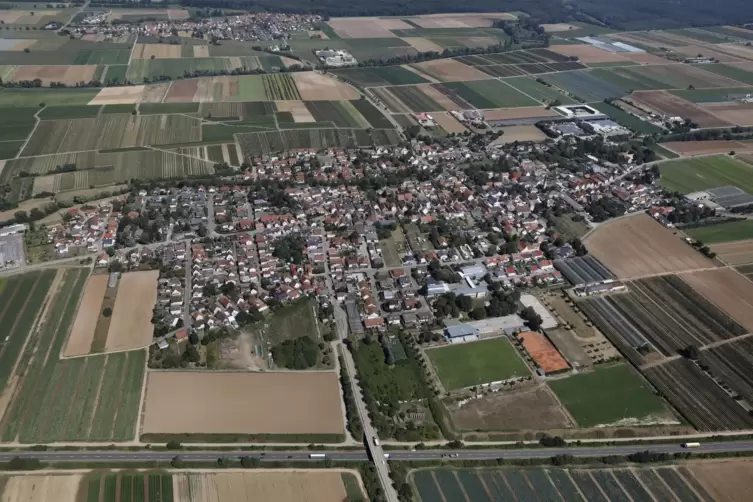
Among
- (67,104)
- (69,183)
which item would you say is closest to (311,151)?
(69,183)

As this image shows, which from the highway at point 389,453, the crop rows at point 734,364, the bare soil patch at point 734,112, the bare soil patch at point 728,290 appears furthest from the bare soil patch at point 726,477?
the bare soil patch at point 734,112

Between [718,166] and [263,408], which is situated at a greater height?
[718,166]

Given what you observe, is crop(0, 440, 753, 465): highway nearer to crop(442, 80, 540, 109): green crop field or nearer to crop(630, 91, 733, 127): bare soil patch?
crop(442, 80, 540, 109): green crop field

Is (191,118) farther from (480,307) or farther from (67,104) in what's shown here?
(480,307)

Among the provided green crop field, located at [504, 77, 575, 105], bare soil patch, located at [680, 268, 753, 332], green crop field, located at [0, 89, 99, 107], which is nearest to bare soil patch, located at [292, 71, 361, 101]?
green crop field, located at [504, 77, 575, 105]

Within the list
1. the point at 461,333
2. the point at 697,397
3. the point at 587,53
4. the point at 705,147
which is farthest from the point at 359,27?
the point at 697,397

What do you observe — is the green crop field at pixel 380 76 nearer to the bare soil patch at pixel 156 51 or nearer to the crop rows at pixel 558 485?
the bare soil patch at pixel 156 51
